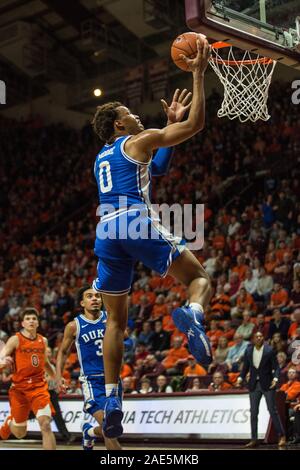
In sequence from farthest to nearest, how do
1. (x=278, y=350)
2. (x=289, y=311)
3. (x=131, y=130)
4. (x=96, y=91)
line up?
1. (x=96, y=91)
2. (x=289, y=311)
3. (x=278, y=350)
4. (x=131, y=130)

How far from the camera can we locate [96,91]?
2462cm

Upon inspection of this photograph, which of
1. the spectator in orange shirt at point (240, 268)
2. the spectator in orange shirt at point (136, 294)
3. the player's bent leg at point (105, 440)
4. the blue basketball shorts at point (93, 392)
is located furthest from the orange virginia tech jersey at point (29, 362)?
the spectator in orange shirt at point (136, 294)

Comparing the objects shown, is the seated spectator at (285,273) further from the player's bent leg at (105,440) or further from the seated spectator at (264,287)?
the player's bent leg at (105,440)

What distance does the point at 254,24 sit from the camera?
7492 millimetres

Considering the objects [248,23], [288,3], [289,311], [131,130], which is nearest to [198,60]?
[131,130]

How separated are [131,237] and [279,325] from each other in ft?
24.8

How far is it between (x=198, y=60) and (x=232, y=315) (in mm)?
8684

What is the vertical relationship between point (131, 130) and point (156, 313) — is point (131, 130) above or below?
above

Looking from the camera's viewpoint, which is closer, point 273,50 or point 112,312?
point 112,312

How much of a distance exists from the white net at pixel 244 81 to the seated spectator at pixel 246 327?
17.7ft

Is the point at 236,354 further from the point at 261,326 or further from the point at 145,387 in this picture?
the point at 145,387

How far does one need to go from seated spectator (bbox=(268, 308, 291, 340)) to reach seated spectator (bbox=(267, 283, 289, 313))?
59cm
